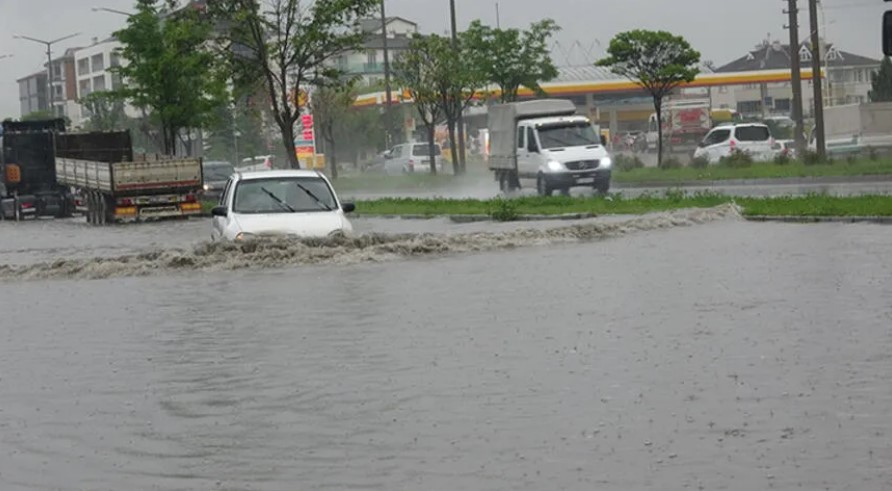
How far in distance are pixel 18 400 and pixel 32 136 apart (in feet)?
161

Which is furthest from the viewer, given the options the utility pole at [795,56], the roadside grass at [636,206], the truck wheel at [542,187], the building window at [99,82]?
the building window at [99,82]

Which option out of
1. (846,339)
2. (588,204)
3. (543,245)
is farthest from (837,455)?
(588,204)

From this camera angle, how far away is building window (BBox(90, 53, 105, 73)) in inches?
7446

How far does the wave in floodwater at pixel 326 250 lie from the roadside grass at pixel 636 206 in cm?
135

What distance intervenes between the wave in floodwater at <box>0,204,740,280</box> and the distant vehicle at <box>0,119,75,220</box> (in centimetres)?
3081

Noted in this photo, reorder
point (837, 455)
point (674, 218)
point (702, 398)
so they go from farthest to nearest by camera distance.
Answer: point (674, 218), point (702, 398), point (837, 455)

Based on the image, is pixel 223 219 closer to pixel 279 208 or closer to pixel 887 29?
pixel 279 208

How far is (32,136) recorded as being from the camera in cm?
6041

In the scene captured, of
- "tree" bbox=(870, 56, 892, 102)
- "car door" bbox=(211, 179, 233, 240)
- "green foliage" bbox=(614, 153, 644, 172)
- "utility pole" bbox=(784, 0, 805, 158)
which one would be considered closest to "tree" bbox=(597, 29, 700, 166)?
"green foliage" bbox=(614, 153, 644, 172)

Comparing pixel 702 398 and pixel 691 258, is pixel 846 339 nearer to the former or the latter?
pixel 702 398

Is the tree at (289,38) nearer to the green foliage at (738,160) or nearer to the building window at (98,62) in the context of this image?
the green foliage at (738,160)

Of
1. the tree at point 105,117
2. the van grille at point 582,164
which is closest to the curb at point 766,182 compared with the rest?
the van grille at point 582,164

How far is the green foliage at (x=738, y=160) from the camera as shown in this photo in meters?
54.7

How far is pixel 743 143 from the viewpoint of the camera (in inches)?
2395
